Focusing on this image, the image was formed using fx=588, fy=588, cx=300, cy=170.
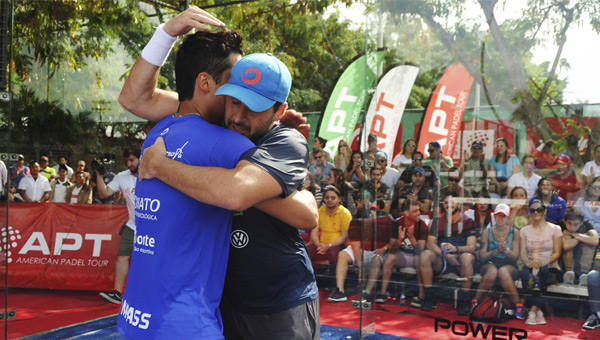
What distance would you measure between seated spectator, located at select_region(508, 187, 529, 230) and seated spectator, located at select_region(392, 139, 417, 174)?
37.8 inches

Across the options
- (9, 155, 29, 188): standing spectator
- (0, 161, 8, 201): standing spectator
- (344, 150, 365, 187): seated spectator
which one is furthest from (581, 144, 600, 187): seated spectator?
(9, 155, 29, 188): standing spectator

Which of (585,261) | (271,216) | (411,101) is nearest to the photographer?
(271,216)

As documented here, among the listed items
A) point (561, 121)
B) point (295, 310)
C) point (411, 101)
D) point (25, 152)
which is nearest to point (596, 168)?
point (561, 121)

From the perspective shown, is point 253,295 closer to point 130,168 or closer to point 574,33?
point 574,33

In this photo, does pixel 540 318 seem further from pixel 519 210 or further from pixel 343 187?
pixel 343 187

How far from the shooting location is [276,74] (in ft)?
5.58

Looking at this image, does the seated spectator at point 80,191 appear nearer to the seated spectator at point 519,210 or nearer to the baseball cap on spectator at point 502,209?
the baseball cap on spectator at point 502,209

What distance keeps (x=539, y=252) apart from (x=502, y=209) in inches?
19.2

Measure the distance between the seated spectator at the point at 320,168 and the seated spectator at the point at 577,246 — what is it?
103 inches

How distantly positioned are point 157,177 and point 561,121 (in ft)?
15.0

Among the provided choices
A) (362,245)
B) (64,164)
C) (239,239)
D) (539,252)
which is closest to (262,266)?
(239,239)

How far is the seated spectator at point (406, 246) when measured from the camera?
5535 millimetres

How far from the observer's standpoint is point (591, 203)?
201 inches

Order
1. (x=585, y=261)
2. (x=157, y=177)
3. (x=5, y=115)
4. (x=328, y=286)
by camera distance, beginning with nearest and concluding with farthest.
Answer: (x=157, y=177) → (x=5, y=115) → (x=585, y=261) → (x=328, y=286)
